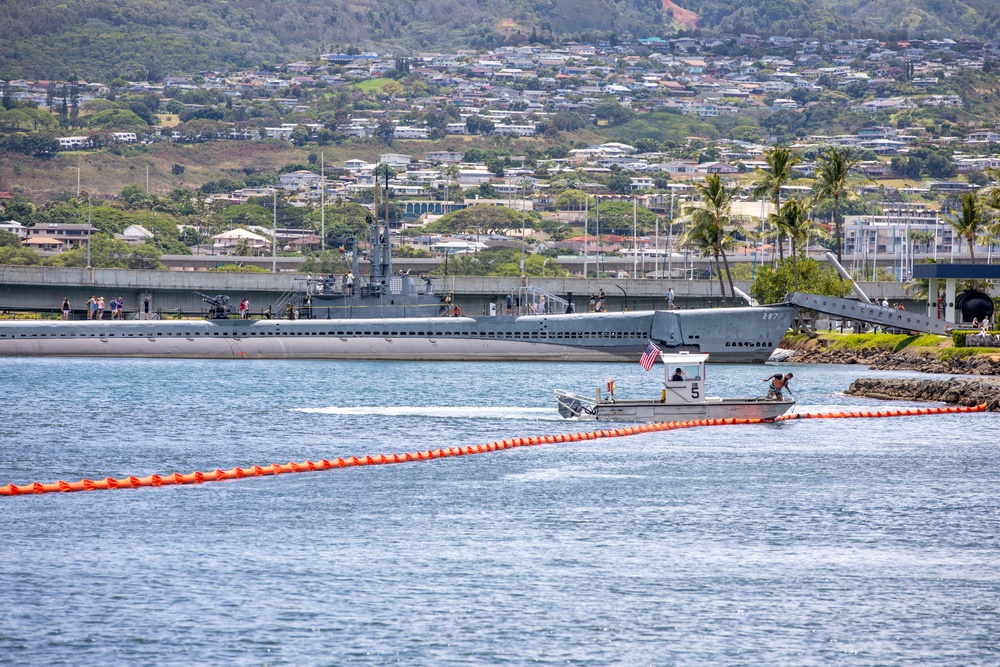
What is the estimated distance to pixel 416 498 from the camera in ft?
103

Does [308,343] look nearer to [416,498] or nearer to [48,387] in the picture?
[48,387]

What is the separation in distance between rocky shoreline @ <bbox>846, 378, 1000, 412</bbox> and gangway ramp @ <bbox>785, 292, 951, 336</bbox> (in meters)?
11.8

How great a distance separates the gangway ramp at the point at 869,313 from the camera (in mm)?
69438

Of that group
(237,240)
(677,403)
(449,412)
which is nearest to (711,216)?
(449,412)

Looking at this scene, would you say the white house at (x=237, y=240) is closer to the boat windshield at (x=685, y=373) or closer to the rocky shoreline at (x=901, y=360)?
the rocky shoreline at (x=901, y=360)

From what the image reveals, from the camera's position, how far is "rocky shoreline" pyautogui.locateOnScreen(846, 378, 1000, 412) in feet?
168

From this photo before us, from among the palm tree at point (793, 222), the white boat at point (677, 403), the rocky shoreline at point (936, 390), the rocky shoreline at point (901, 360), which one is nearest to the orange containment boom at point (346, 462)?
the white boat at point (677, 403)

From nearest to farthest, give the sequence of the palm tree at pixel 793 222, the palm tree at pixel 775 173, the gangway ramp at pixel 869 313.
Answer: the gangway ramp at pixel 869 313 < the palm tree at pixel 793 222 < the palm tree at pixel 775 173

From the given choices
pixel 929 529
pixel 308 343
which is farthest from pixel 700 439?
pixel 308 343

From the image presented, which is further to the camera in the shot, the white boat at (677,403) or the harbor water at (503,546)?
the white boat at (677,403)

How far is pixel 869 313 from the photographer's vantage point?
233 feet

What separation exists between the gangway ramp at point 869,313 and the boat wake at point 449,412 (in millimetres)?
25426

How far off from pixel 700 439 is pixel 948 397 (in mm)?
15451

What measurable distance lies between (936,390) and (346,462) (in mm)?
27185
